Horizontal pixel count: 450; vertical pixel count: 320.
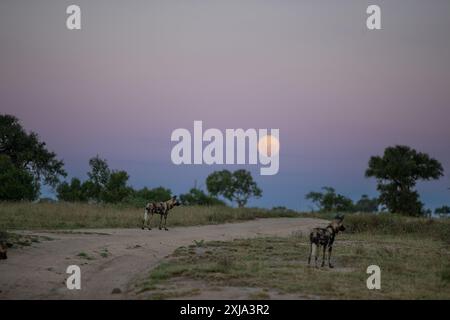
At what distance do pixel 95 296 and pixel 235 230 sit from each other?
17.9 metres

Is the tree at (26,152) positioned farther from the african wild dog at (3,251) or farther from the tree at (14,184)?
the african wild dog at (3,251)

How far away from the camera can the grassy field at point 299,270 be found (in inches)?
551

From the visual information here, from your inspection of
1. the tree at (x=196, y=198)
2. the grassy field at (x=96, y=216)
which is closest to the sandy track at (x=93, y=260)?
the grassy field at (x=96, y=216)

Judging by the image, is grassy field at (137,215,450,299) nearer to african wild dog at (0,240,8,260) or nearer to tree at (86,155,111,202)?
african wild dog at (0,240,8,260)

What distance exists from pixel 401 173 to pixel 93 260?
4946 cm

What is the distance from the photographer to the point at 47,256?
733 inches

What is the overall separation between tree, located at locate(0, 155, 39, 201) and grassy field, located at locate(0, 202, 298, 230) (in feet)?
34.0

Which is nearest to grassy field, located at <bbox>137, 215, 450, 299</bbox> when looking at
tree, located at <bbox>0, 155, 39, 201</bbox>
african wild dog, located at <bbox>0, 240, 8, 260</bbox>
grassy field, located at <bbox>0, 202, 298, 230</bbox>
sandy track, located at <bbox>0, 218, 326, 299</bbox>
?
sandy track, located at <bbox>0, 218, 326, 299</bbox>

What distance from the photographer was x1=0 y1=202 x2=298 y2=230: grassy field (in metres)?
28.6

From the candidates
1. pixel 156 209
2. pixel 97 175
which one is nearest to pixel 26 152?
pixel 97 175
